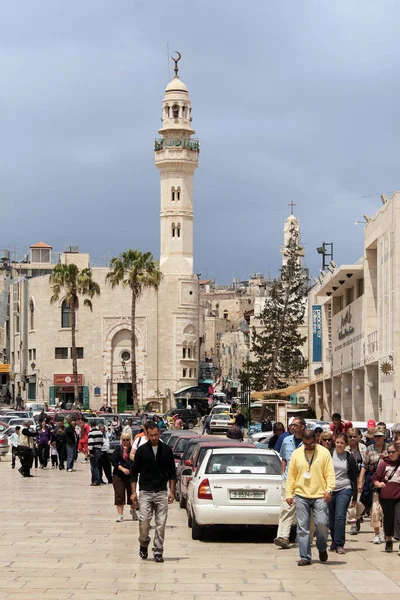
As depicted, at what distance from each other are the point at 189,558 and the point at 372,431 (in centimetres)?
503

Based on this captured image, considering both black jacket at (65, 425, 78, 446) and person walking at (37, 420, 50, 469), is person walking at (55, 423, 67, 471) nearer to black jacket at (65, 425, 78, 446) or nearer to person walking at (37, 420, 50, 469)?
person walking at (37, 420, 50, 469)

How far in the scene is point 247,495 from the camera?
51.8 feet

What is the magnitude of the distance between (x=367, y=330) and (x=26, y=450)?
1950 cm

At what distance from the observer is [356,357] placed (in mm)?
49219

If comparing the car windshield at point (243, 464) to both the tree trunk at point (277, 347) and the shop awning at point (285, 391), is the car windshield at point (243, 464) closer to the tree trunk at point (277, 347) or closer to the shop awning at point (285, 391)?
the shop awning at point (285, 391)

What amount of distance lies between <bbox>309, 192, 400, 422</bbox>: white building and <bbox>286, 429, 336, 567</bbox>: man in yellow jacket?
1014 inches

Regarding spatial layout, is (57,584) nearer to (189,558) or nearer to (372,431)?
(189,558)

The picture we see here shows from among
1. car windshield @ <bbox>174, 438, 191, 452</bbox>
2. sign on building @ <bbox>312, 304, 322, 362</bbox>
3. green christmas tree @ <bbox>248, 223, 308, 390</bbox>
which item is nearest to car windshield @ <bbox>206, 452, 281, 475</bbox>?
car windshield @ <bbox>174, 438, 191, 452</bbox>

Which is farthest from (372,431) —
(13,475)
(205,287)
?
(205,287)

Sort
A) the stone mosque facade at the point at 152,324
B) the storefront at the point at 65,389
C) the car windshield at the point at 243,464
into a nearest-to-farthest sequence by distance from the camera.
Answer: the car windshield at the point at 243,464 < the stone mosque facade at the point at 152,324 < the storefront at the point at 65,389

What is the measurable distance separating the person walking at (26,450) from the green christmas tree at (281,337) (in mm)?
49841

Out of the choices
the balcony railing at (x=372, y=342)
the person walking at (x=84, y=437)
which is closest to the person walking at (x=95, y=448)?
the person walking at (x=84, y=437)

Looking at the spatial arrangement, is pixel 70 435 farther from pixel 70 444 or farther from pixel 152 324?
pixel 152 324

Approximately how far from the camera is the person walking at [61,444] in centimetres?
3497
